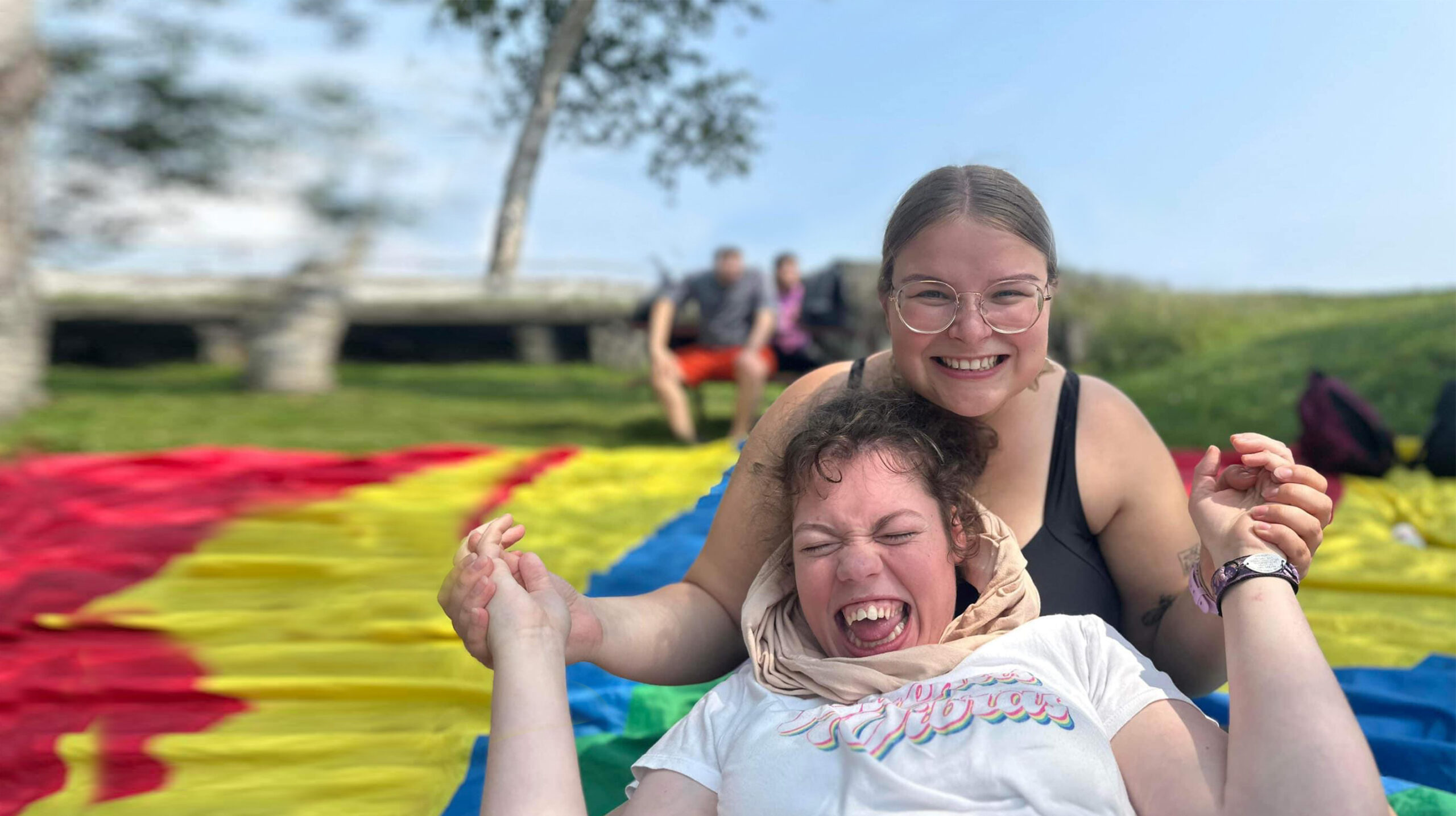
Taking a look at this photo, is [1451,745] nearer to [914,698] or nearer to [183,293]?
[914,698]

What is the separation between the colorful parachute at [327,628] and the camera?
2348 millimetres

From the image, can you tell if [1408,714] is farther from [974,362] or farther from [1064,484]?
[974,362]

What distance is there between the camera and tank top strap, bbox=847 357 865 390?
6.67ft

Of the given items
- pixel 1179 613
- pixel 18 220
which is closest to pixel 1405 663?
pixel 1179 613

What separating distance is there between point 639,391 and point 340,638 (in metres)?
7.90

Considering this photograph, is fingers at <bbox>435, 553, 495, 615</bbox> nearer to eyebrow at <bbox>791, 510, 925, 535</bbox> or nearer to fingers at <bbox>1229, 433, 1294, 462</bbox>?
eyebrow at <bbox>791, 510, 925, 535</bbox>

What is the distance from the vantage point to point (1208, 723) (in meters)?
1.59

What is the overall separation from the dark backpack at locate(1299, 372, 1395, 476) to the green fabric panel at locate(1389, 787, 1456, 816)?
3777 millimetres

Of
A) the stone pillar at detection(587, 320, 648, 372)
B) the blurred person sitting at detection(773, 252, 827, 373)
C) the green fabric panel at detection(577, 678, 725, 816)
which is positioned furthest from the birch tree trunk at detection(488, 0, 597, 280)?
the green fabric panel at detection(577, 678, 725, 816)

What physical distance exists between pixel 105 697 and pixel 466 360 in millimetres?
10803

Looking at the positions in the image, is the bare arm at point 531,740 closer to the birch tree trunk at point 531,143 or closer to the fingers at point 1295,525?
the fingers at point 1295,525

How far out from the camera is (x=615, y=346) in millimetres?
13289

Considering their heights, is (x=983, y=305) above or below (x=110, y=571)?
above

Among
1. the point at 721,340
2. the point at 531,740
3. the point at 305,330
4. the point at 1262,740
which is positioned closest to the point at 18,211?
the point at 305,330
